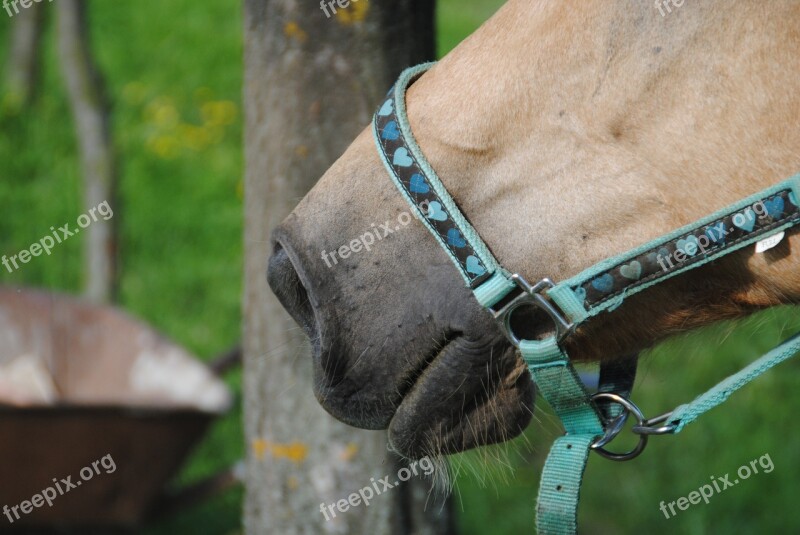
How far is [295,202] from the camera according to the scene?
6.42ft

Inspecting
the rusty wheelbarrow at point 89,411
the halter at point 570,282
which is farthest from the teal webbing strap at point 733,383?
the rusty wheelbarrow at point 89,411

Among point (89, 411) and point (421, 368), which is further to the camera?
point (89, 411)

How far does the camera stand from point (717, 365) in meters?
4.30

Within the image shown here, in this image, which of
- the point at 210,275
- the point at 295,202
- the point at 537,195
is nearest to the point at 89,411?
the point at 295,202

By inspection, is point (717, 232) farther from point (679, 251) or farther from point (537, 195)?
point (537, 195)

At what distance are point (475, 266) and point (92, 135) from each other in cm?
311

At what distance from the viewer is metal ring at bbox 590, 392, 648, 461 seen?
147 centimetres

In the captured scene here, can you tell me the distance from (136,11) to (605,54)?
7048 millimetres

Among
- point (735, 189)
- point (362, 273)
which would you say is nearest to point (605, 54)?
point (735, 189)

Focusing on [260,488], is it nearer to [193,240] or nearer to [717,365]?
[717,365]

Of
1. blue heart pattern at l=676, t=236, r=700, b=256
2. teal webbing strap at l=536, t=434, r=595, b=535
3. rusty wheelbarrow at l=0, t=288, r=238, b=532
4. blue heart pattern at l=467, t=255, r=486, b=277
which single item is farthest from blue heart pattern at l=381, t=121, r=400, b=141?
rusty wheelbarrow at l=0, t=288, r=238, b=532

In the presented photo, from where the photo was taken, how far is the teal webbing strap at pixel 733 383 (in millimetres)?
1426

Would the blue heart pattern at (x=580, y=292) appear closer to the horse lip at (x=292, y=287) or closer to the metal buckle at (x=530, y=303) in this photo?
the metal buckle at (x=530, y=303)

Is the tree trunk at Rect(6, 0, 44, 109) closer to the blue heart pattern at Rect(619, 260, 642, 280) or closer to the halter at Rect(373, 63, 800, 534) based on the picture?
the halter at Rect(373, 63, 800, 534)
